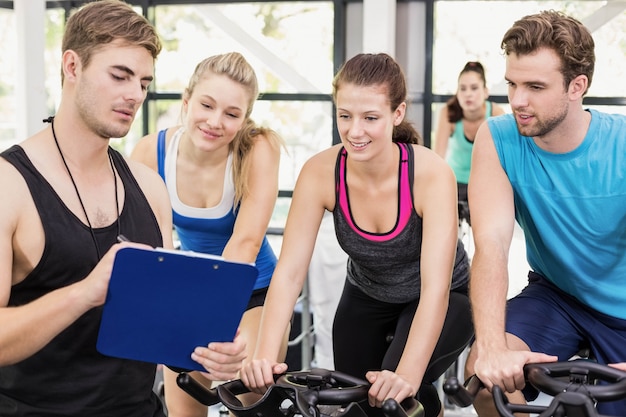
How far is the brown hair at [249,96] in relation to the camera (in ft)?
8.79

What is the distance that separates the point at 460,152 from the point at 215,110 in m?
3.89

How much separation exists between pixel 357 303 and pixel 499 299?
68 cm

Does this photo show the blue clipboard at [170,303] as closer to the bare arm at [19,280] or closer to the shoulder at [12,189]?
the bare arm at [19,280]

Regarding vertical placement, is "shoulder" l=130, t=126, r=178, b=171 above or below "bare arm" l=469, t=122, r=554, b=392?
above

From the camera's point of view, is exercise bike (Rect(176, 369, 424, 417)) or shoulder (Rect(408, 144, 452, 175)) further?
shoulder (Rect(408, 144, 452, 175))

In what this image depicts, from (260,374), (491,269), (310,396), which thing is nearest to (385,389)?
(310,396)

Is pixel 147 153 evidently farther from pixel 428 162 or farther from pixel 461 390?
pixel 461 390

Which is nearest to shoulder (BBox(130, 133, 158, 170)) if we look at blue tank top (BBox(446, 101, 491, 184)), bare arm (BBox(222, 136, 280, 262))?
bare arm (BBox(222, 136, 280, 262))

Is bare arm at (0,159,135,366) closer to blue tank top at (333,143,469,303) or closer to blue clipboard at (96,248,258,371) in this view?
blue clipboard at (96,248,258,371)

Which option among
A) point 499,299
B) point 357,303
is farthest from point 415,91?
point 499,299

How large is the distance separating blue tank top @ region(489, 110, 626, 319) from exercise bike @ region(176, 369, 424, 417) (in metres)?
0.69

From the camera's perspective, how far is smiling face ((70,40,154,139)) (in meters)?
1.90

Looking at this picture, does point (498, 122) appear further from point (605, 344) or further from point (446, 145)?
point (446, 145)

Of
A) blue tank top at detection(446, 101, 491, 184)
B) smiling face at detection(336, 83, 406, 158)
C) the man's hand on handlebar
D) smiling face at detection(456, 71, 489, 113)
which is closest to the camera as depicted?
the man's hand on handlebar
